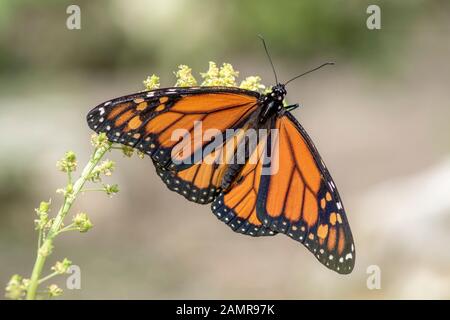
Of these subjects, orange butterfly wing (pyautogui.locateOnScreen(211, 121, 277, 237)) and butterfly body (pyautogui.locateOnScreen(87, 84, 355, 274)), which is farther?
orange butterfly wing (pyautogui.locateOnScreen(211, 121, 277, 237))

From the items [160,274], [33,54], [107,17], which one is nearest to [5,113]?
[33,54]

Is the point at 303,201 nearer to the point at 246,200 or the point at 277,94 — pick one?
the point at 246,200

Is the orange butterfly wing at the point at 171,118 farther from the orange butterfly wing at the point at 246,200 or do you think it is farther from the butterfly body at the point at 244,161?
the orange butterfly wing at the point at 246,200

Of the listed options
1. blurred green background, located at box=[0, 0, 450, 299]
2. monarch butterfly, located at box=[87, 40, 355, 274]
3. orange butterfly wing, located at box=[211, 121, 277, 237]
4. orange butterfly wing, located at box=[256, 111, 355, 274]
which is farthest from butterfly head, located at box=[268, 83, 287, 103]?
blurred green background, located at box=[0, 0, 450, 299]

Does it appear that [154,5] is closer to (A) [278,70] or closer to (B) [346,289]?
(A) [278,70]

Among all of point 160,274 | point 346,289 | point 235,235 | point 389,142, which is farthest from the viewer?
point 389,142

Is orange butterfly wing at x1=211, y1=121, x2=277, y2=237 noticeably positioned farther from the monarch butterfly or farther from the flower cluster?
the flower cluster

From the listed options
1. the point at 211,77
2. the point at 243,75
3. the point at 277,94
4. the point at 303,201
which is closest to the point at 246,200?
the point at 303,201
